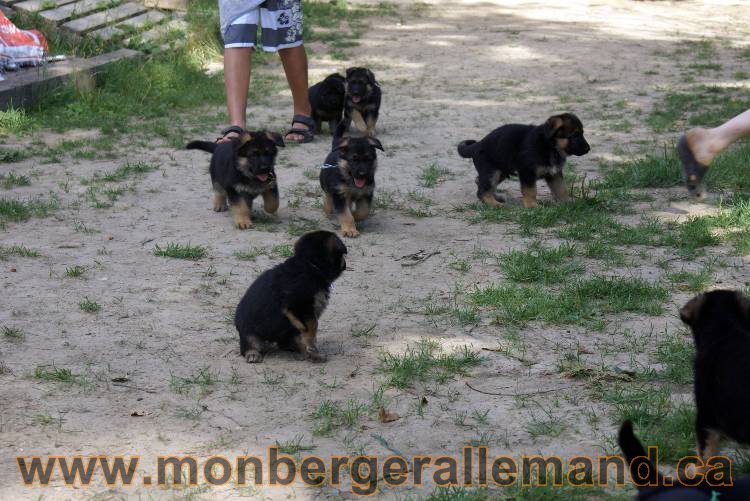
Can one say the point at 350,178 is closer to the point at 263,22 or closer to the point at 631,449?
the point at 263,22

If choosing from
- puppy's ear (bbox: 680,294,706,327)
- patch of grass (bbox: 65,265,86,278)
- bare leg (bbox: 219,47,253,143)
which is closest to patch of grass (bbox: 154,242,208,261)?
patch of grass (bbox: 65,265,86,278)

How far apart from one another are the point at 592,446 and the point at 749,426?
747mm

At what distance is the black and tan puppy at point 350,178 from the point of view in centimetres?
679

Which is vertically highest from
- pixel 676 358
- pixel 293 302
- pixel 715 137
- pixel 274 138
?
pixel 715 137

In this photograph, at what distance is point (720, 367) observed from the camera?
3.29 metres

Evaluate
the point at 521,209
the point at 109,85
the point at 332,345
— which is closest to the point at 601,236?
the point at 521,209

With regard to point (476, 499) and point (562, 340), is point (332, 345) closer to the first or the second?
point (562, 340)

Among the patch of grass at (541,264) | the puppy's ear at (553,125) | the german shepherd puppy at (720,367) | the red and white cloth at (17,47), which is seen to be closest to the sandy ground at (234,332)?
the patch of grass at (541,264)

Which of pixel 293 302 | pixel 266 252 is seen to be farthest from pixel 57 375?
pixel 266 252

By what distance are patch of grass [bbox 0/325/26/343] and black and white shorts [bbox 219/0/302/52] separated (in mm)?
4451

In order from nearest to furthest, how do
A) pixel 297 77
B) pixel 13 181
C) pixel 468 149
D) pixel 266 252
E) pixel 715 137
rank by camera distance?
pixel 715 137 → pixel 266 252 → pixel 13 181 → pixel 468 149 → pixel 297 77

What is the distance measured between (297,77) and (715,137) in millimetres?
4904

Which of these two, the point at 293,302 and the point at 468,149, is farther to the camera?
the point at 468,149

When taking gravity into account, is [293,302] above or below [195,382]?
above
